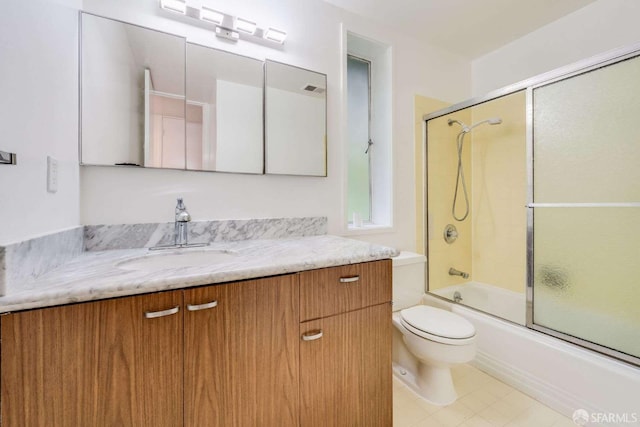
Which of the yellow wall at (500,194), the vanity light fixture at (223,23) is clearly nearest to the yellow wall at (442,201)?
the yellow wall at (500,194)

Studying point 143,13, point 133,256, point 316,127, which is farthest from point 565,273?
point 143,13

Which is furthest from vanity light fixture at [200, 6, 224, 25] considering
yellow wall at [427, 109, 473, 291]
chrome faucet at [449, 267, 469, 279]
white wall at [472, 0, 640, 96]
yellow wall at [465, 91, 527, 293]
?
chrome faucet at [449, 267, 469, 279]

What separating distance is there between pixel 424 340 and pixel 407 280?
0.45 meters

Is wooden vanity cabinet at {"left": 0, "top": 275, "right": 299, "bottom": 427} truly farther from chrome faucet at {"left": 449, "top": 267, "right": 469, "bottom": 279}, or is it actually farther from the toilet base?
chrome faucet at {"left": 449, "top": 267, "right": 469, "bottom": 279}

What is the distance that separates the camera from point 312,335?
962 mm

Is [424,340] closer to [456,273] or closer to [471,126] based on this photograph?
[456,273]

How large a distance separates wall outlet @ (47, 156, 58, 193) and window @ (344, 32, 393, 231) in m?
1.62

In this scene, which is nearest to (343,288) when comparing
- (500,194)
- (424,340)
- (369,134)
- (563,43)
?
(424,340)

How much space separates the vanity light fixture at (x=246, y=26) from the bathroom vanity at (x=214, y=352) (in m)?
1.28

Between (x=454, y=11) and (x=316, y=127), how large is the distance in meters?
1.30

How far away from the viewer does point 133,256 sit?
1.07m

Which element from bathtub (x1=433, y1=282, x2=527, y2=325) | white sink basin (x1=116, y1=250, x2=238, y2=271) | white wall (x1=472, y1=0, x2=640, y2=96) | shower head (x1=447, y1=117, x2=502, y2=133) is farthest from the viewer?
shower head (x1=447, y1=117, x2=502, y2=133)

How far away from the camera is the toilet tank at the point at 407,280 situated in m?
1.76

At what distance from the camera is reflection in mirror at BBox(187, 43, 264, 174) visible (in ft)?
4.44
